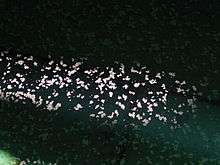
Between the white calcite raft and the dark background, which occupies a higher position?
the dark background

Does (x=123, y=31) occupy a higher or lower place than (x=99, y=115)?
higher

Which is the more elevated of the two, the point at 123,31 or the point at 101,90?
the point at 123,31

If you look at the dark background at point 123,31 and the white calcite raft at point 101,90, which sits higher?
the dark background at point 123,31

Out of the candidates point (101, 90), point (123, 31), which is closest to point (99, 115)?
point (101, 90)

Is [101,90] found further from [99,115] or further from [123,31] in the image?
[123,31]

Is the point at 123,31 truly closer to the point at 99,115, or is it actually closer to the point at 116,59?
the point at 116,59
